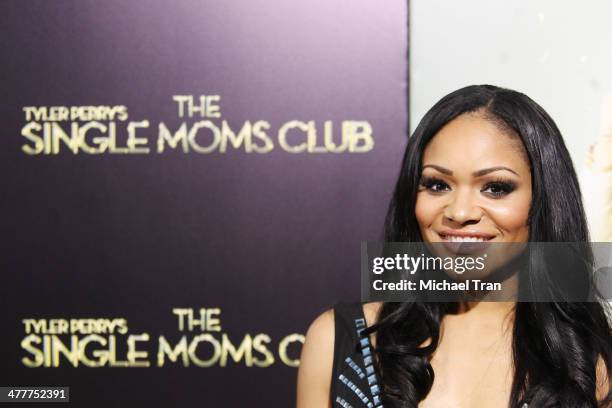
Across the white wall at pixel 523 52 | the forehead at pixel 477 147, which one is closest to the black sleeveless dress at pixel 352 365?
the forehead at pixel 477 147

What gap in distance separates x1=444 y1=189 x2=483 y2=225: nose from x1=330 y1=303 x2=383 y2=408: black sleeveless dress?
0.31 m

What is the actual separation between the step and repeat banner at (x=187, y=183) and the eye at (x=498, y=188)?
26.6 inches

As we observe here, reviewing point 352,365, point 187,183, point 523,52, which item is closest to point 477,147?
point 352,365

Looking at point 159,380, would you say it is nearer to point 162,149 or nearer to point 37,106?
point 162,149

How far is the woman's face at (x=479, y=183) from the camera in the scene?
4.01ft

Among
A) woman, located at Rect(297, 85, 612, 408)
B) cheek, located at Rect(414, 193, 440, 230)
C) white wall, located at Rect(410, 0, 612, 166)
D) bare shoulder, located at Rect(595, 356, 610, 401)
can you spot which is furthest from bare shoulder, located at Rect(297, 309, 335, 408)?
white wall, located at Rect(410, 0, 612, 166)

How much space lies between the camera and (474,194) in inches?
48.8

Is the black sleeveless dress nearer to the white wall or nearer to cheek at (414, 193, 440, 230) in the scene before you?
cheek at (414, 193, 440, 230)

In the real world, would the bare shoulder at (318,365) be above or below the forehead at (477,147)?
below

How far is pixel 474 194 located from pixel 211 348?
1013mm

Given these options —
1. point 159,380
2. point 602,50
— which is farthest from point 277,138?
point 602,50

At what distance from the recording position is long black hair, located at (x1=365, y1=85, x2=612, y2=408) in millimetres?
1238

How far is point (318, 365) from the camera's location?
1.38 meters

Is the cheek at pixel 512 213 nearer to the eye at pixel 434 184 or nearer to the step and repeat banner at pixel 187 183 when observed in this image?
the eye at pixel 434 184
